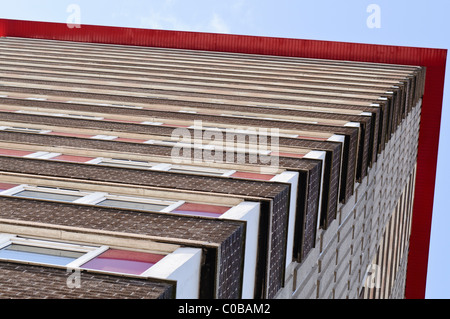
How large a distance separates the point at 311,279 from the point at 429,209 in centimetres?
4502

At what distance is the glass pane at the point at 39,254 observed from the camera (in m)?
15.3

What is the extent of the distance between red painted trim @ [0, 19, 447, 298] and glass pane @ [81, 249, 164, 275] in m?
57.8

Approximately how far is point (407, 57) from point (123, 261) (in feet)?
194

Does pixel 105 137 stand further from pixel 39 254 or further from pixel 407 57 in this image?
pixel 407 57

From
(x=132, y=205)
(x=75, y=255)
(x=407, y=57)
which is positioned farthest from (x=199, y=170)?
(x=407, y=57)

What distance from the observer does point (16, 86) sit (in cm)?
4422

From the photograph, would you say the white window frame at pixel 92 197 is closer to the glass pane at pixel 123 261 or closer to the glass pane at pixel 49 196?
the glass pane at pixel 49 196

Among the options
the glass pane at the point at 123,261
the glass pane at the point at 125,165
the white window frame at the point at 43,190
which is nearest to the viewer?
the glass pane at the point at 123,261

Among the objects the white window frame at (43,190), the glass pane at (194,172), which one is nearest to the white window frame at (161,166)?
the glass pane at (194,172)

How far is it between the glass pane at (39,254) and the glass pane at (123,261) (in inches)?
25.0

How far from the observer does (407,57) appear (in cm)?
6981

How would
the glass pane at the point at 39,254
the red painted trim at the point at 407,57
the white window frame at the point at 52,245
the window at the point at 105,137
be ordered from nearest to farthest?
1. the glass pane at the point at 39,254
2. the white window frame at the point at 52,245
3. the window at the point at 105,137
4. the red painted trim at the point at 407,57

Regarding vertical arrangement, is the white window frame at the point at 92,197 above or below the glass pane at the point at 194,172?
below

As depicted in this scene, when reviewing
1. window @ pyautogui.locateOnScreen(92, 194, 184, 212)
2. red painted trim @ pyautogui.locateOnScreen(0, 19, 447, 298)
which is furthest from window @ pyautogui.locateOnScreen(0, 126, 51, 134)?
red painted trim @ pyautogui.locateOnScreen(0, 19, 447, 298)
